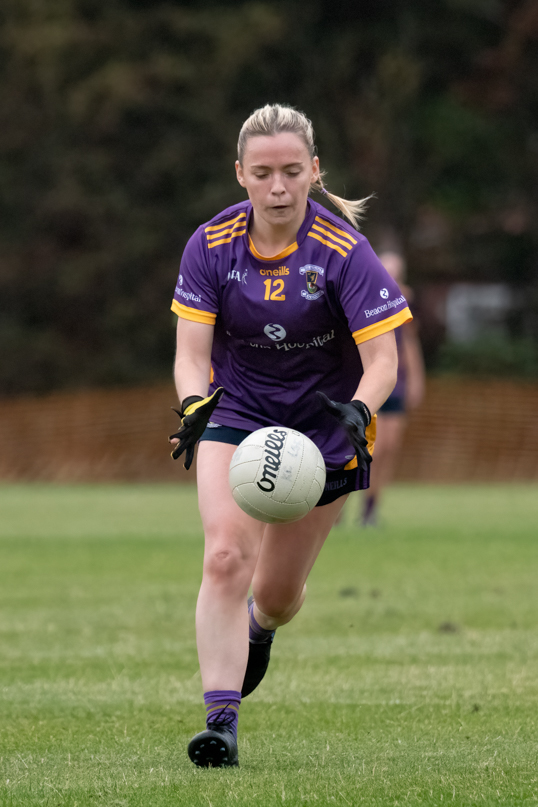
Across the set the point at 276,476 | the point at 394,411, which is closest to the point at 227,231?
the point at 276,476

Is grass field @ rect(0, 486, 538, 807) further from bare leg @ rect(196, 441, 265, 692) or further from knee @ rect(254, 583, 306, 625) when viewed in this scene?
knee @ rect(254, 583, 306, 625)

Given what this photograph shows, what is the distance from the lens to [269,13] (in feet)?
123

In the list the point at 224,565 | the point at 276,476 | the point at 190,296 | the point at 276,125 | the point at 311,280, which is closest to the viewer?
the point at 276,476

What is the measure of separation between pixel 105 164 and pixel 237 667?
116ft

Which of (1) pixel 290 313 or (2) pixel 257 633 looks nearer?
(1) pixel 290 313

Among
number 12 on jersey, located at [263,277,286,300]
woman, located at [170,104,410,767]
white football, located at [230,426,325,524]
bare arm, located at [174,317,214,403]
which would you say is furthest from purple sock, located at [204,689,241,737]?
number 12 on jersey, located at [263,277,286,300]

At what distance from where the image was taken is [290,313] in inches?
205

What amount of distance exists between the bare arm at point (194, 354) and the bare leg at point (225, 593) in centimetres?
46

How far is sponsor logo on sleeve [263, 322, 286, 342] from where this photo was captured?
5.24 meters

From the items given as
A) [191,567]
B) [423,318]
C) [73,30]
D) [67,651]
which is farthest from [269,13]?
[67,651]

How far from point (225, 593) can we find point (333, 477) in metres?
0.73

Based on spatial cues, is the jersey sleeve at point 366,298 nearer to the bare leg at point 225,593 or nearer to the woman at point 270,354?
the woman at point 270,354

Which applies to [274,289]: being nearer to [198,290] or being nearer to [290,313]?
[290,313]

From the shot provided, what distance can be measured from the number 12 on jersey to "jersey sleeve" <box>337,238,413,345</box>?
0.70 feet
